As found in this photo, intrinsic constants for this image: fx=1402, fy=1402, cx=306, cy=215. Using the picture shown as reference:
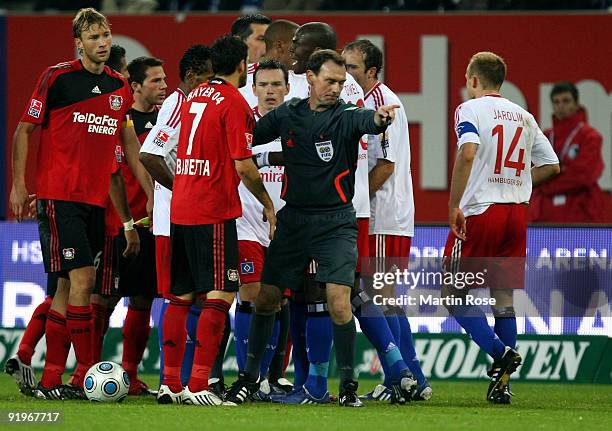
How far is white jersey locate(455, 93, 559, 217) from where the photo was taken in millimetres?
9523

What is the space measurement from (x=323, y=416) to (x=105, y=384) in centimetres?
154

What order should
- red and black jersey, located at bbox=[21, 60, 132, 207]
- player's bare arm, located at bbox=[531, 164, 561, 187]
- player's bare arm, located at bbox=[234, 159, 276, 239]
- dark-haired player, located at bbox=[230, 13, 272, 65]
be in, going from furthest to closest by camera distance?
dark-haired player, located at bbox=[230, 13, 272, 65]
player's bare arm, located at bbox=[531, 164, 561, 187]
red and black jersey, located at bbox=[21, 60, 132, 207]
player's bare arm, located at bbox=[234, 159, 276, 239]

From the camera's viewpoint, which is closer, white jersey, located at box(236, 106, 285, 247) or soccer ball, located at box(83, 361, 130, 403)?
soccer ball, located at box(83, 361, 130, 403)

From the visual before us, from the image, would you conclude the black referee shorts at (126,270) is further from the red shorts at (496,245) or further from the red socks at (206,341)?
the red shorts at (496,245)

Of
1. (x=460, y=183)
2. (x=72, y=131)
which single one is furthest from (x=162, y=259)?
(x=460, y=183)

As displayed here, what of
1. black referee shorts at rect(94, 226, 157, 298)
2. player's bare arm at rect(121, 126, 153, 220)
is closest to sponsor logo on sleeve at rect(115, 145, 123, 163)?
player's bare arm at rect(121, 126, 153, 220)

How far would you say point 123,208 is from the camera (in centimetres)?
941

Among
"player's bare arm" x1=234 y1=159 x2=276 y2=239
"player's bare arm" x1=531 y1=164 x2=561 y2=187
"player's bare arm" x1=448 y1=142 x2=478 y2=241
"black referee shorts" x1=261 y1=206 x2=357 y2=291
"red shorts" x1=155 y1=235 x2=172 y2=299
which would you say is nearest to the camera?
"player's bare arm" x1=234 y1=159 x2=276 y2=239

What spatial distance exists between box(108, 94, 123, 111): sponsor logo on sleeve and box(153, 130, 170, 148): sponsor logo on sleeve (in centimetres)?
39

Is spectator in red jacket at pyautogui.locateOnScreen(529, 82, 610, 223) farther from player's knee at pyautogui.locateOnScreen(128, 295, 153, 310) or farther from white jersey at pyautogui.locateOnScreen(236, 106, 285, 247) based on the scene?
player's knee at pyautogui.locateOnScreen(128, 295, 153, 310)

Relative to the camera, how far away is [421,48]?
14352 millimetres

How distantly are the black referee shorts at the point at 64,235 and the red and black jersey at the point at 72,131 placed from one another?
0.06 meters

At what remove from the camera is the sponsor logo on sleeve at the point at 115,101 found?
9102 millimetres

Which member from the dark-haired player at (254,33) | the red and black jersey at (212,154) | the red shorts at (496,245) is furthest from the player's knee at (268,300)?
the dark-haired player at (254,33)
